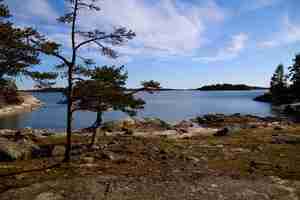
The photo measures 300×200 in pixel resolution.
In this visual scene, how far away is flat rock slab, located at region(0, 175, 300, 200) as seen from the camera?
873 cm

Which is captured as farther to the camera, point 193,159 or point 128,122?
point 128,122

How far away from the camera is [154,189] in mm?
9375

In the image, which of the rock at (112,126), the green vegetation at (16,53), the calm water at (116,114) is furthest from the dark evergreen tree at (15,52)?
the rock at (112,126)

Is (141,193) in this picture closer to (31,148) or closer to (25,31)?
(25,31)

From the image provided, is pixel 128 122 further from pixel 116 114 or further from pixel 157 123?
pixel 116 114

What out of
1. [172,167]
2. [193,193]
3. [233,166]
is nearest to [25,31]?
[172,167]

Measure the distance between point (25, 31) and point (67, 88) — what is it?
309cm

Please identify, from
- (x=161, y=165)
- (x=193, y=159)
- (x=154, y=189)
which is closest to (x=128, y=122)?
(x=193, y=159)

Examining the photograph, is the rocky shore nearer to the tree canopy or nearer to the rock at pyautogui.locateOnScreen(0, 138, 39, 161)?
the rock at pyautogui.locateOnScreen(0, 138, 39, 161)

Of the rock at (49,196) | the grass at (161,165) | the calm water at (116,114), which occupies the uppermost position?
the rock at (49,196)

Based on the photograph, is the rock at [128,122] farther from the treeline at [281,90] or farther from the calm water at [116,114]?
the treeline at [281,90]

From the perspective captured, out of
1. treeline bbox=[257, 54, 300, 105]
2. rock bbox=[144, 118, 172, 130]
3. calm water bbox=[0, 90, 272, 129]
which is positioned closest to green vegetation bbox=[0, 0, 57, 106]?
calm water bbox=[0, 90, 272, 129]

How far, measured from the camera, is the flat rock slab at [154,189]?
344 inches

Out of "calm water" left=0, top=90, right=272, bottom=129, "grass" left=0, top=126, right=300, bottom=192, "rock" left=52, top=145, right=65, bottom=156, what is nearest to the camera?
"grass" left=0, top=126, right=300, bottom=192
